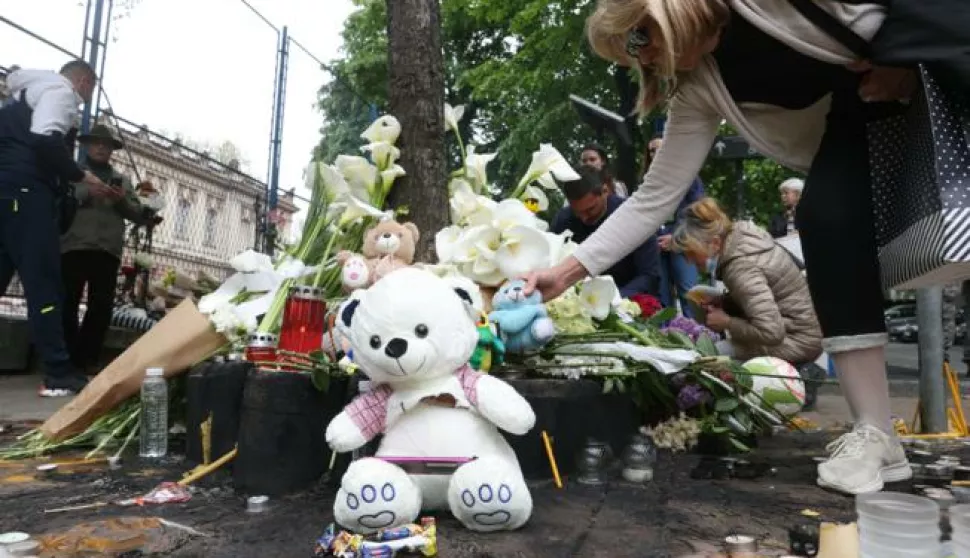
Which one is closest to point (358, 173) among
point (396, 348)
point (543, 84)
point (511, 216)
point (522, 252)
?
point (511, 216)

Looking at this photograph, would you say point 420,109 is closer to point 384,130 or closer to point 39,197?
point 384,130

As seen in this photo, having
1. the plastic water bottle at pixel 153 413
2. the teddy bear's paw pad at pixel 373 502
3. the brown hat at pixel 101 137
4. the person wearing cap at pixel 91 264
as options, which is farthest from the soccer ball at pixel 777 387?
the brown hat at pixel 101 137

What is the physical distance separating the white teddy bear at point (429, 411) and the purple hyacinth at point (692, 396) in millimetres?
1080

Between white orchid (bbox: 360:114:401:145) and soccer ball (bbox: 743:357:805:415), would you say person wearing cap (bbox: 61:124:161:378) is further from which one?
soccer ball (bbox: 743:357:805:415)

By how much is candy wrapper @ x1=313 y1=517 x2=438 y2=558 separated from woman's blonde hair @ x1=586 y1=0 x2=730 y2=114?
135 centimetres

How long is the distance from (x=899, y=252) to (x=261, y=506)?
1.71 meters

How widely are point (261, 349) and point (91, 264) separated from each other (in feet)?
11.7

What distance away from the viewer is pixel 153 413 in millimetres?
2447

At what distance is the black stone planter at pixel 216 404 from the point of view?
2146 mm

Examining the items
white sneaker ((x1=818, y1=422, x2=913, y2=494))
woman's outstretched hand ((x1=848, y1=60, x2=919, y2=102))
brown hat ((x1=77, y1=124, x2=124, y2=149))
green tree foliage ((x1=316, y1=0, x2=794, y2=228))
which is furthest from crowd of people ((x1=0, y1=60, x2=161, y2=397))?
green tree foliage ((x1=316, y1=0, x2=794, y2=228))

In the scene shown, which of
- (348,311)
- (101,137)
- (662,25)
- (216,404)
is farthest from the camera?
(101,137)

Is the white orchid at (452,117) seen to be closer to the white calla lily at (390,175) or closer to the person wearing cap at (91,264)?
the white calla lily at (390,175)

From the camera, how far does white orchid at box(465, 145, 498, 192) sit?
2928mm

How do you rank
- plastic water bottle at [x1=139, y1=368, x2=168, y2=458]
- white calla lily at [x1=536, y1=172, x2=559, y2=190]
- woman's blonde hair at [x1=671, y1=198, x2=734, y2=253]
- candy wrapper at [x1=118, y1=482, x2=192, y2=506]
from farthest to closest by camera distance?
woman's blonde hair at [x1=671, y1=198, x2=734, y2=253]
white calla lily at [x1=536, y1=172, x2=559, y2=190]
plastic water bottle at [x1=139, y1=368, x2=168, y2=458]
candy wrapper at [x1=118, y1=482, x2=192, y2=506]
